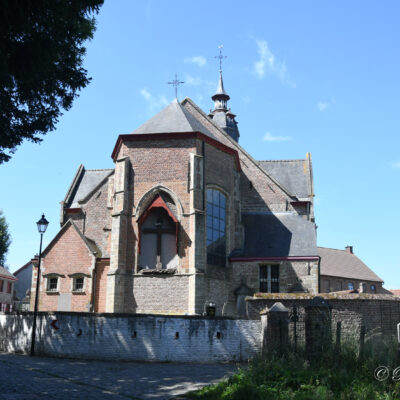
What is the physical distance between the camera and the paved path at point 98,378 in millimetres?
8867

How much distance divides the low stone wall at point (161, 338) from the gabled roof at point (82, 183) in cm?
1632

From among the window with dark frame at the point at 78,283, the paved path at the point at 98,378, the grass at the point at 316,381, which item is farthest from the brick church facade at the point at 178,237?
the grass at the point at 316,381

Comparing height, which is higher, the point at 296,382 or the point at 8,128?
the point at 8,128

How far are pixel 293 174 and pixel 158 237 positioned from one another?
13.5m

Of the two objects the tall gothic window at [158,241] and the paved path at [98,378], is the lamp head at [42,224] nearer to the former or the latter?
the paved path at [98,378]

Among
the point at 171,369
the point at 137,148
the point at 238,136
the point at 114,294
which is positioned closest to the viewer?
the point at 171,369

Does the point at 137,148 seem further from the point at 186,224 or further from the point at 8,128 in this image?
the point at 8,128

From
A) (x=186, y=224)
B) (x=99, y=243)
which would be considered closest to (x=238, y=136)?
(x=99, y=243)

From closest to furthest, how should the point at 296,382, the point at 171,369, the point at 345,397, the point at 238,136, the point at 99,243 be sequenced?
the point at 345,397
the point at 296,382
the point at 171,369
the point at 99,243
the point at 238,136

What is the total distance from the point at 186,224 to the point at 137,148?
14.9ft

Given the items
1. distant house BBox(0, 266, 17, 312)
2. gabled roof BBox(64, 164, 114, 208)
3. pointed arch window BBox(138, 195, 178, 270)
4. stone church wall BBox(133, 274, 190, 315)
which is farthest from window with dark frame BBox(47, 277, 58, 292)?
distant house BBox(0, 266, 17, 312)

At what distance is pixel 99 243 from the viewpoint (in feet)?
88.6

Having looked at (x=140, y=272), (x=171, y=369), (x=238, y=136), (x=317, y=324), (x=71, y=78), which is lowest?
(x=171, y=369)

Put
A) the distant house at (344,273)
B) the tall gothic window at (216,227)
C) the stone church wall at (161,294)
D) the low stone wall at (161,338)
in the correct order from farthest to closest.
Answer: the distant house at (344,273), the tall gothic window at (216,227), the stone church wall at (161,294), the low stone wall at (161,338)
